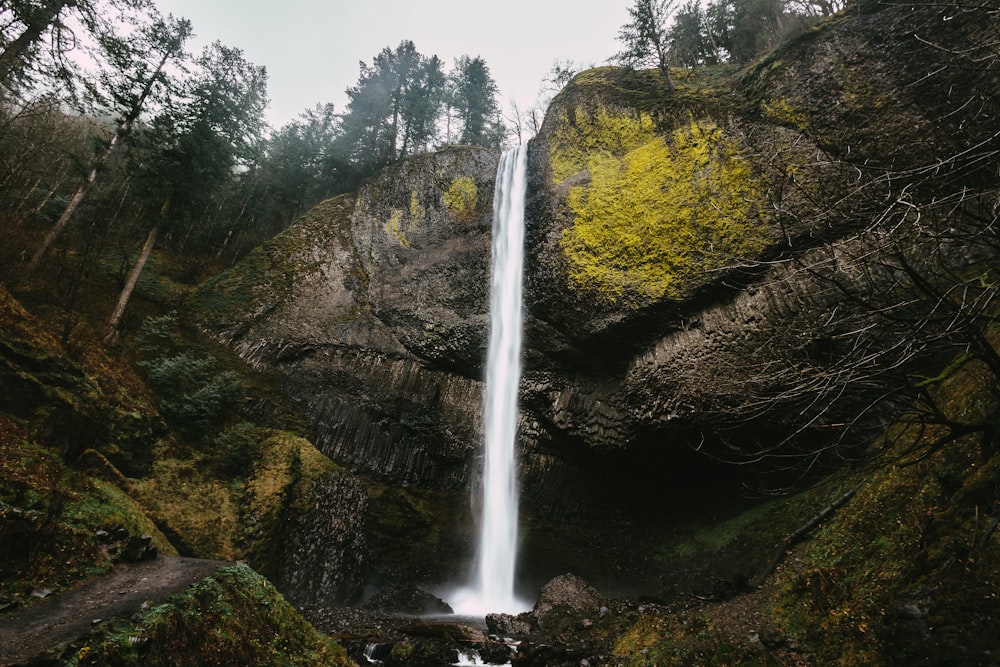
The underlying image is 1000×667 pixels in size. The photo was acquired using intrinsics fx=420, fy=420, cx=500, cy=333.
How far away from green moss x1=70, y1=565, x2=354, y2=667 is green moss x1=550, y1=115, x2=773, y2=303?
11590mm

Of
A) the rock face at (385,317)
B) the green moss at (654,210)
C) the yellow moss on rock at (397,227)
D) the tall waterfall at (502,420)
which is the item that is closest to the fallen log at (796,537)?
the green moss at (654,210)

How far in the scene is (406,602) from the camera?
12234 millimetres

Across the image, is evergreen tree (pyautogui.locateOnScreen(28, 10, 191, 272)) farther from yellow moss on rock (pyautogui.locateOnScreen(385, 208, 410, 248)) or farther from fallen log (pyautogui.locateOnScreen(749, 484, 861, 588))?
fallen log (pyautogui.locateOnScreen(749, 484, 861, 588))

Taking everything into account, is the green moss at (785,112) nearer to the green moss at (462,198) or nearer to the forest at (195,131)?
the forest at (195,131)

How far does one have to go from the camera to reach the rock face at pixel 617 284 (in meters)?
11.5

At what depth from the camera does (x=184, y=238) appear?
899 inches

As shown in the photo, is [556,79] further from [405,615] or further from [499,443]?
[405,615]

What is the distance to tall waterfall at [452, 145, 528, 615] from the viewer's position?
574 inches

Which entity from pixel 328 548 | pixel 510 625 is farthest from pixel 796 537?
pixel 328 548

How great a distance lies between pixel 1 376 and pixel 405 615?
10.2m

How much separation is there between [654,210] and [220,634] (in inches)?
569

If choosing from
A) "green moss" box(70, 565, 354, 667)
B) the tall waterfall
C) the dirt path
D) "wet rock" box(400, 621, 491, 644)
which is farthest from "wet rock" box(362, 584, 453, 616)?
the dirt path

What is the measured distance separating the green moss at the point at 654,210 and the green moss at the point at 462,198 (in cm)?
484

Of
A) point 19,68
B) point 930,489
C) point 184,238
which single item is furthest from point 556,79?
point 930,489
